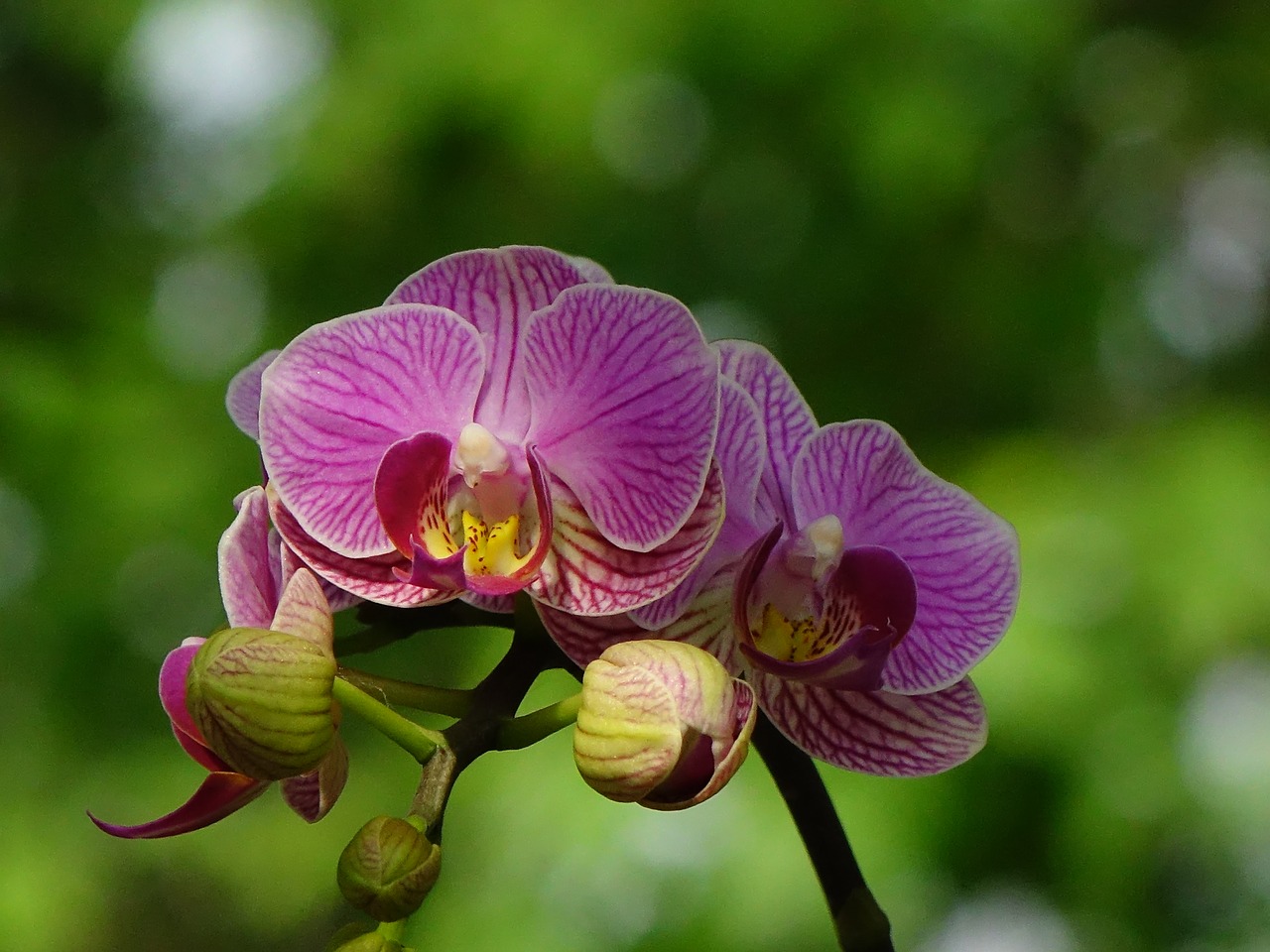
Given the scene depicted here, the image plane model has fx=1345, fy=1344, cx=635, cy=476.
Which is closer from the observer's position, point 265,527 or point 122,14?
point 265,527

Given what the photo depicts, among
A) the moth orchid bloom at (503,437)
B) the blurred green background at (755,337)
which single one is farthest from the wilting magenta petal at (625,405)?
the blurred green background at (755,337)

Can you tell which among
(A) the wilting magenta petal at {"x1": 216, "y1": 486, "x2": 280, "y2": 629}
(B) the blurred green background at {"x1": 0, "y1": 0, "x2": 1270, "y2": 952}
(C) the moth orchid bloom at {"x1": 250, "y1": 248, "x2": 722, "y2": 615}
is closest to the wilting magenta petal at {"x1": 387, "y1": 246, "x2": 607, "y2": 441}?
(C) the moth orchid bloom at {"x1": 250, "y1": 248, "x2": 722, "y2": 615}

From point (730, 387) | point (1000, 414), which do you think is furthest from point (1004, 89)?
point (730, 387)

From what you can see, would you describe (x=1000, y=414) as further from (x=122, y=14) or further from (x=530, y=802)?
(x=122, y=14)

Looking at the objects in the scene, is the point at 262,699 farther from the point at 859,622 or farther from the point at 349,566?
the point at 859,622

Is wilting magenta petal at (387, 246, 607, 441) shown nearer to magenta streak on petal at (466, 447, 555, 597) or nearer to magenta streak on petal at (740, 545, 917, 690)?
magenta streak on petal at (466, 447, 555, 597)

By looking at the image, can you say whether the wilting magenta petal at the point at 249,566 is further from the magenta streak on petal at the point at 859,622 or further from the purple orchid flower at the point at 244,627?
the magenta streak on petal at the point at 859,622
